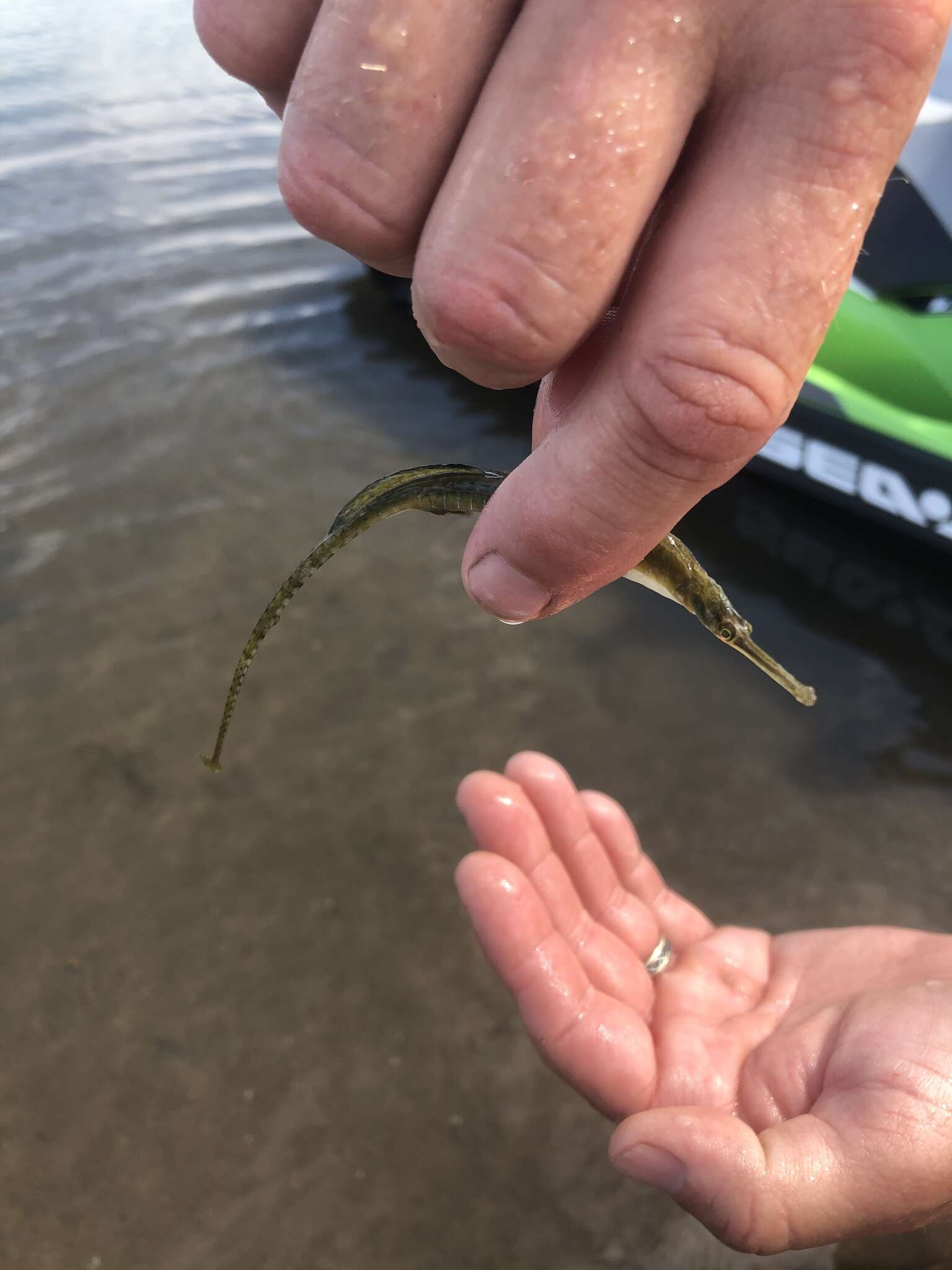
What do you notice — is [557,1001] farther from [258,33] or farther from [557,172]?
[258,33]

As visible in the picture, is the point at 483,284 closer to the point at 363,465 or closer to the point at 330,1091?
the point at 330,1091

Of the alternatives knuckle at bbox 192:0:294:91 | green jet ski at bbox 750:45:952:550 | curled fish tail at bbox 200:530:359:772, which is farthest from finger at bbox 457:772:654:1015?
green jet ski at bbox 750:45:952:550

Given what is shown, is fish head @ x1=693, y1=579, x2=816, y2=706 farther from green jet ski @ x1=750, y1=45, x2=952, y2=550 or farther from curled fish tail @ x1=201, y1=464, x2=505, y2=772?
green jet ski @ x1=750, y1=45, x2=952, y2=550

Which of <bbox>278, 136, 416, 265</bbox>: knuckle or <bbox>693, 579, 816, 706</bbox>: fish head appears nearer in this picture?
<bbox>278, 136, 416, 265</bbox>: knuckle

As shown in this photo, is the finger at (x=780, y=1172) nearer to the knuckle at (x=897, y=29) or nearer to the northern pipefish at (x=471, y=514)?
the northern pipefish at (x=471, y=514)

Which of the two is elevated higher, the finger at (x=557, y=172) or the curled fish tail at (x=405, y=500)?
the finger at (x=557, y=172)

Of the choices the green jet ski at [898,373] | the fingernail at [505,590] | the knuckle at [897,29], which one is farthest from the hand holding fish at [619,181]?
the green jet ski at [898,373]
